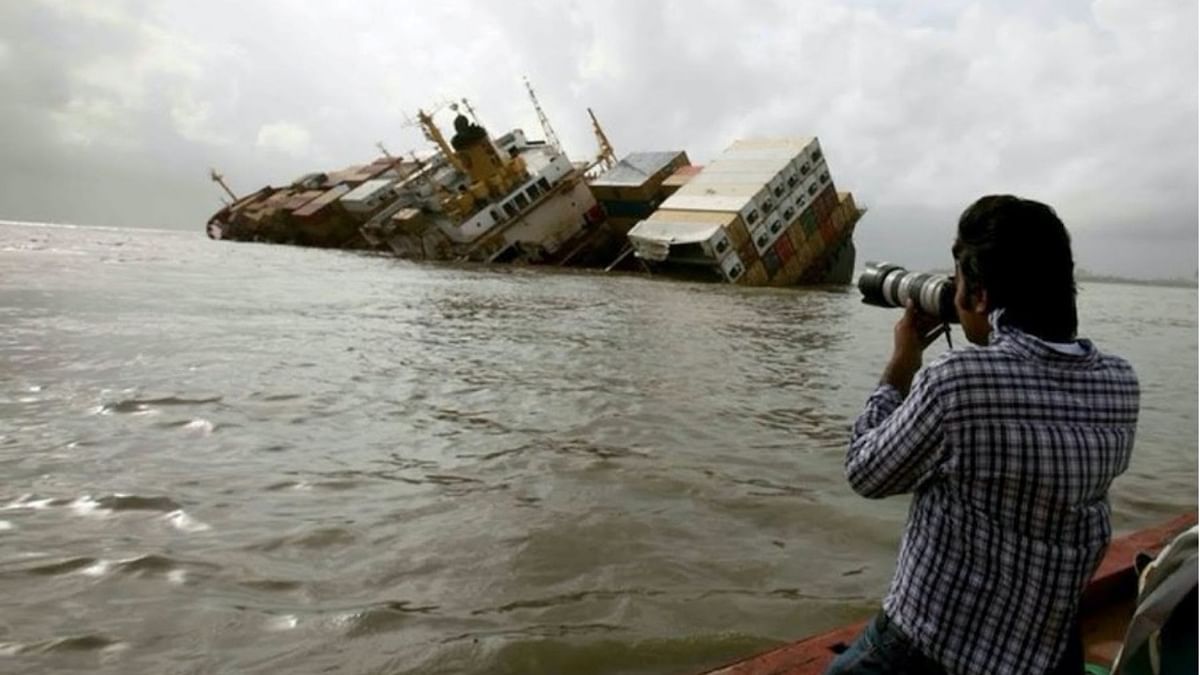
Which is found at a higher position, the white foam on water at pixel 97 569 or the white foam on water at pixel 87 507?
the white foam on water at pixel 87 507

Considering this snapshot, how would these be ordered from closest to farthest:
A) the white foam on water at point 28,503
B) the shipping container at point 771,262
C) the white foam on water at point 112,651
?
the white foam on water at point 112,651
the white foam on water at point 28,503
the shipping container at point 771,262

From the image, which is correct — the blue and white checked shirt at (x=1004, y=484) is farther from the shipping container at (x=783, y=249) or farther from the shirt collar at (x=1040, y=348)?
the shipping container at (x=783, y=249)

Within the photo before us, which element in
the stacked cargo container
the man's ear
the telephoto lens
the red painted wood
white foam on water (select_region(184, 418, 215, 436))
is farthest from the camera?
the stacked cargo container

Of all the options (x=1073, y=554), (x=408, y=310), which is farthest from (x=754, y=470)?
(x=408, y=310)

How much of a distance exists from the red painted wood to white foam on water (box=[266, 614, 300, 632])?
189 centimetres

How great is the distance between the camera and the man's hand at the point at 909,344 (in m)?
2.12

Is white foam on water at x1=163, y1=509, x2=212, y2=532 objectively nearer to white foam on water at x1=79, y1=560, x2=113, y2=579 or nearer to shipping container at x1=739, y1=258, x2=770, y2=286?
white foam on water at x1=79, y1=560, x2=113, y2=579

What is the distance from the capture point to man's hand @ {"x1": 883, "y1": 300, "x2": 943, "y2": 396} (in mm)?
2115

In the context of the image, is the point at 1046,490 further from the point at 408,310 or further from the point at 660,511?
the point at 408,310

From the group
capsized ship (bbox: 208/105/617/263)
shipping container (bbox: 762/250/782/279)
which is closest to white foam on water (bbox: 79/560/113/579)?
shipping container (bbox: 762/250/782/279)

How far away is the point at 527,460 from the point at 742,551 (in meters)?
2.09

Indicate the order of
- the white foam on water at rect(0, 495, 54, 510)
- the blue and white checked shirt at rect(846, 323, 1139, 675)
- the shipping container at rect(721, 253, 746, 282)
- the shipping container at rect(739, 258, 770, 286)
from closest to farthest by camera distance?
the blue and white checked shirt at rect(846, 323, 1139, 675) → the white foam on water at rect(0, 495, 54, 510) → the shipping container at rect(721, 253, 746, 282) → the shipping container at rect(739, 258, 770, 286)

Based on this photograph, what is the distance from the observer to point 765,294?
28.1 metres

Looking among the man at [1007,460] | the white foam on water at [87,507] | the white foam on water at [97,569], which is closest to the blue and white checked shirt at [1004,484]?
the man at [1007,460]
